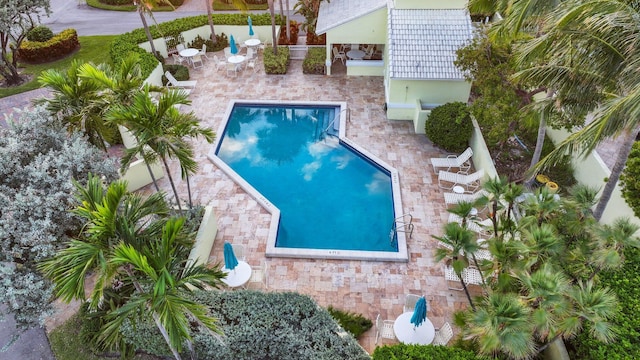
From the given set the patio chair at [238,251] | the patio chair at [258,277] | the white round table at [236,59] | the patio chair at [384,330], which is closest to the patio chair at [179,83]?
the white round table at [236,59]

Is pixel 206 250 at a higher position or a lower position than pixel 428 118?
lower

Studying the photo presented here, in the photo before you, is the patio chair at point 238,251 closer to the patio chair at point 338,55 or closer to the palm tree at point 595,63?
the palm tree at point 595,63

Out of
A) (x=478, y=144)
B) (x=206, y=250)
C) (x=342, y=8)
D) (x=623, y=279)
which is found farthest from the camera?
(x=342, y=8)

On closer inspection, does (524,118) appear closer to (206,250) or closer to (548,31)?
(548,31)

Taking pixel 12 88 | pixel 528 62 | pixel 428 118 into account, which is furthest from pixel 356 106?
pixel 12 88

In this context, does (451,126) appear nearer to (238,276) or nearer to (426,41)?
(426,41)

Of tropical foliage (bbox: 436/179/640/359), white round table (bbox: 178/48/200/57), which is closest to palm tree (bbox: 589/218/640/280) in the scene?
tropical foliage (bbox: 436/179/640/359)
